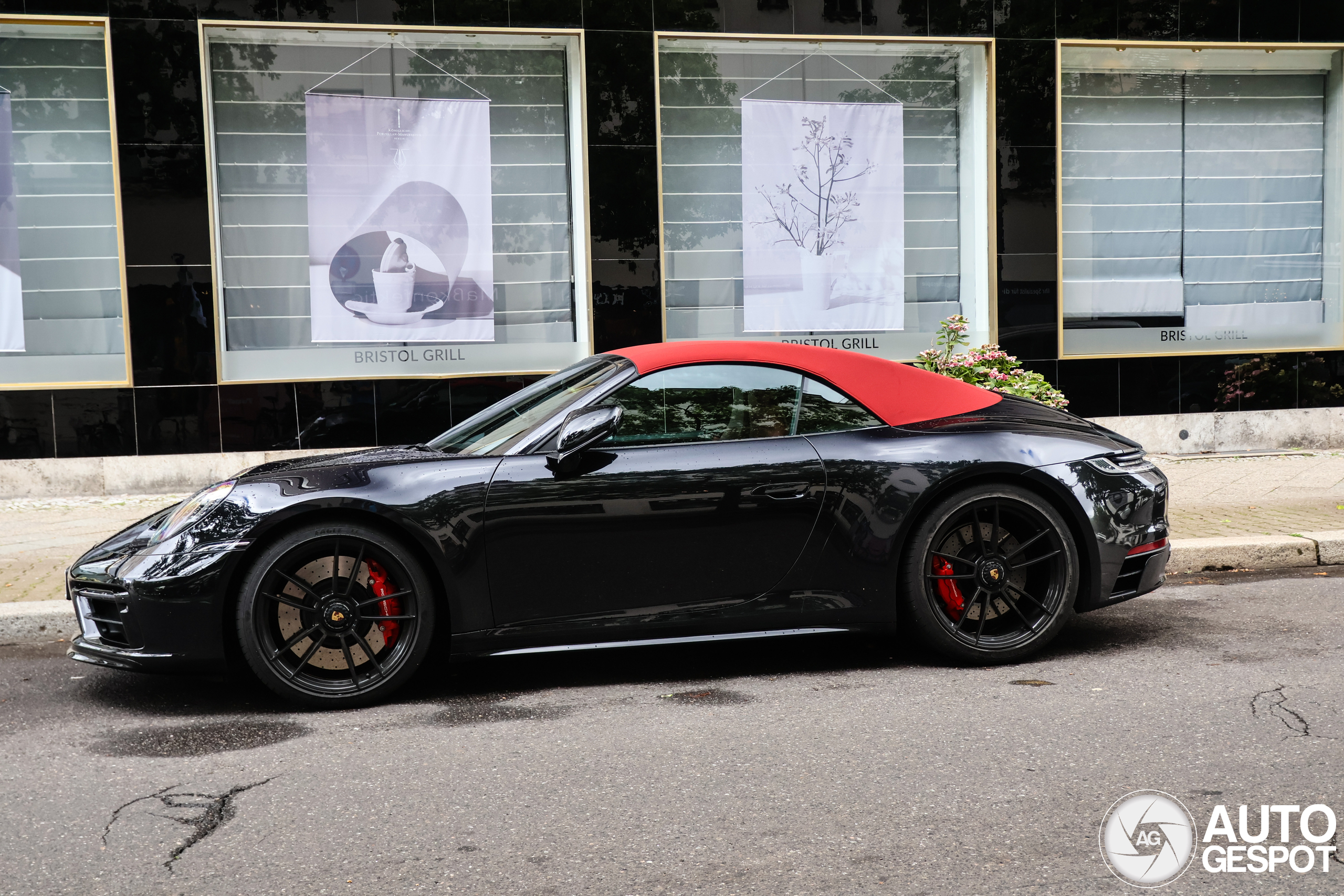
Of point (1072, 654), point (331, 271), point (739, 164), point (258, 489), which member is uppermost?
point (739, 164)

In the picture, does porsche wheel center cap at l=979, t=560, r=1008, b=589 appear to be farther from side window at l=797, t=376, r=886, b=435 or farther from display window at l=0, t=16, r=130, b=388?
display window at l=0, t=16, r=130, b=388

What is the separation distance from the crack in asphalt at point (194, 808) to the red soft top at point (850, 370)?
2134 mm

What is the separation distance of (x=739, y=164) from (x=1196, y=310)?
485 cm

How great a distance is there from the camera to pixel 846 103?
1119cm

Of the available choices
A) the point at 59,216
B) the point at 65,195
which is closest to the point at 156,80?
the point at 65,195

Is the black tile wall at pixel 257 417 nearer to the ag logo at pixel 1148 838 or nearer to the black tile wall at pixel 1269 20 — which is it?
the ag logo at pixel 1148 838

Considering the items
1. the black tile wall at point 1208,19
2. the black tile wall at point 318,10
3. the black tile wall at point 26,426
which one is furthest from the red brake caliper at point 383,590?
the black tile wall at point 1208,19

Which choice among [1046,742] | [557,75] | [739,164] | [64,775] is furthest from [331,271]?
[1046,742]

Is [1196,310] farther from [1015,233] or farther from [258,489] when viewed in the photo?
[258,489]

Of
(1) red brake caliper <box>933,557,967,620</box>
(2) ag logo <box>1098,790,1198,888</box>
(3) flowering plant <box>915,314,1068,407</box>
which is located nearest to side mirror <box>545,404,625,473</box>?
(1) red brake caliper <box>933,557,967,620</box>

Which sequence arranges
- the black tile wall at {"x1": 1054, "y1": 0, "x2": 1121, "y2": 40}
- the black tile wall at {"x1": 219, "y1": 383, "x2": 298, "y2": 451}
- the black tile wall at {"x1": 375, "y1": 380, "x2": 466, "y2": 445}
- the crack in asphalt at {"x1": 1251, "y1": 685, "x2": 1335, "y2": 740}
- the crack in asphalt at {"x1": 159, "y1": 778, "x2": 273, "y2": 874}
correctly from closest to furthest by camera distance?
the crack in asphalt at {"x1": 159, "y1": 778, "x2": 273, "y2": 874} → the crack in asphalt at {"x1": 1251, "y1": 685, "x2": 1335, "y2": 740} → the black tile wall at {"x1": 219, "y1": 383, "x2": 298, "y2": 451} → the black tile wall at {"x1": 375, "y1": 380, "x2": 466, "y2": 445} → the black tile wall at {"x1": 1054, "y1": 0, "x2": 1121, "y2": 40}

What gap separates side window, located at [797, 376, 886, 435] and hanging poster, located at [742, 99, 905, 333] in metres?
6.55

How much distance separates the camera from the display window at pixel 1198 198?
37.7 feet

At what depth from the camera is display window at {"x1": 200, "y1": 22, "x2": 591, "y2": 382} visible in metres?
10.2
